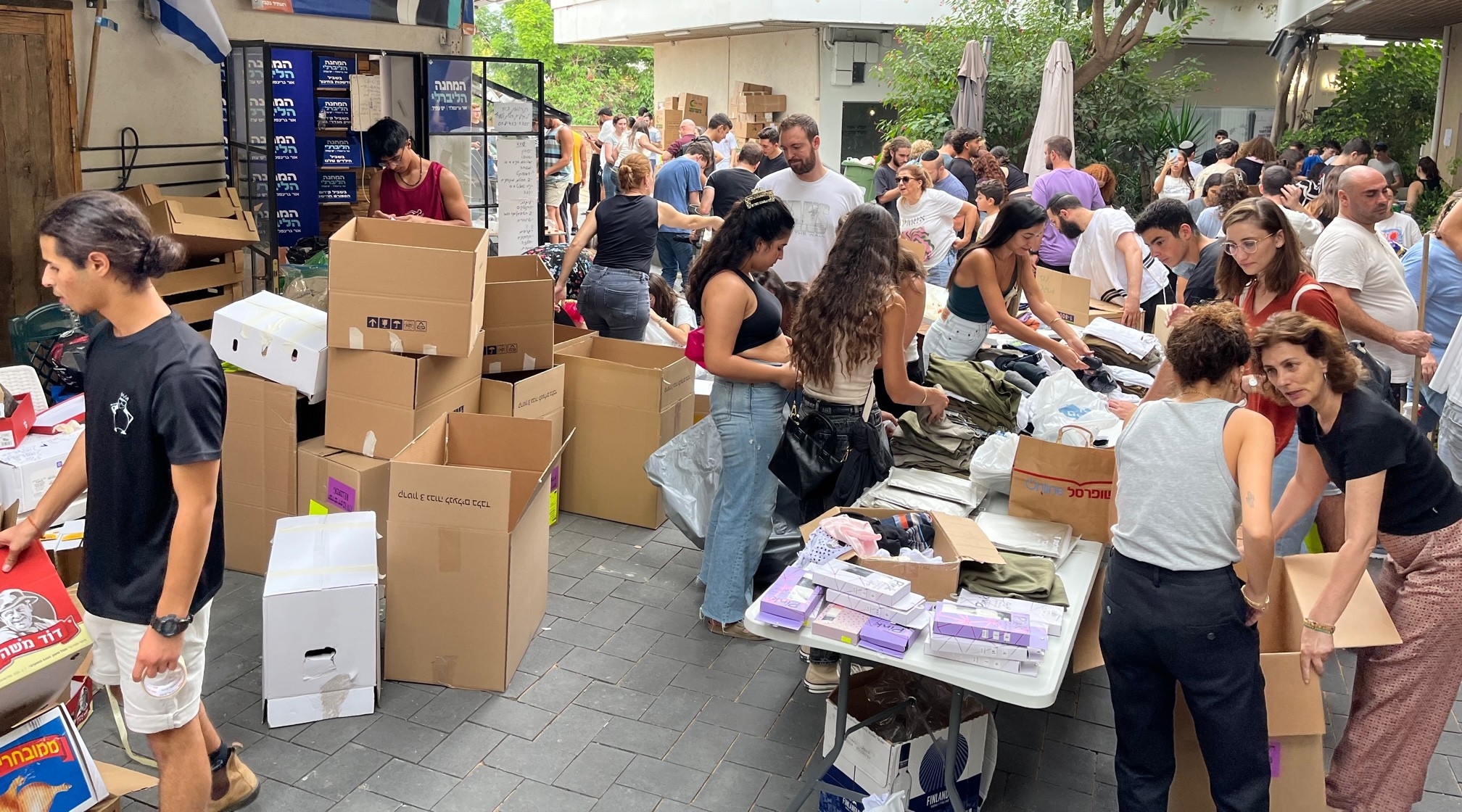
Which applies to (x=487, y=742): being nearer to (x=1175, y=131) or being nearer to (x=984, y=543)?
(x=984, y=543)

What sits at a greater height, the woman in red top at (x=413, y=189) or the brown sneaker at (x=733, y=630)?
the woman in red top at (x=413, y=189)

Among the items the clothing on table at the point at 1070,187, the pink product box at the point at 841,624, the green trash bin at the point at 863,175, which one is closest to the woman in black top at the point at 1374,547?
the pink product box at the point at 841,624

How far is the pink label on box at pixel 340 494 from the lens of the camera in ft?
14.0

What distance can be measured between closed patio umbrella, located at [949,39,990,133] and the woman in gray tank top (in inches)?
407

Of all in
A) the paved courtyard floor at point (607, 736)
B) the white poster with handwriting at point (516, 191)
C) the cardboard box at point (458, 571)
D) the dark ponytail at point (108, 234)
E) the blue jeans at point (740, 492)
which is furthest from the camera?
the white poster with handwriting at point (516, 191)

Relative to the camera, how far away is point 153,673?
2590 mm

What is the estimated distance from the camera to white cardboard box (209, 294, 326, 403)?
170 inches

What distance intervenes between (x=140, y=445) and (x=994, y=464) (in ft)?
8.07

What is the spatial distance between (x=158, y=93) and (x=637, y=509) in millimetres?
3824

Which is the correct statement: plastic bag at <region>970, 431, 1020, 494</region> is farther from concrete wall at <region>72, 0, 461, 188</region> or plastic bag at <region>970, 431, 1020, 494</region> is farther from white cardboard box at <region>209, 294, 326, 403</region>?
concrete wall at <region>72, 0, 461, 188</region>

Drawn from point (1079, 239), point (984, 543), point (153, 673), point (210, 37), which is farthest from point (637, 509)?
point (210, 37)

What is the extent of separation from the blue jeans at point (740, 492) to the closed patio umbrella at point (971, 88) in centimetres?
921

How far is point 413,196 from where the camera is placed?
5.65 m

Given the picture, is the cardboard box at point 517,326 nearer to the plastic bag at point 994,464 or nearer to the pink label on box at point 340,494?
the pink label on box at point 340,494
